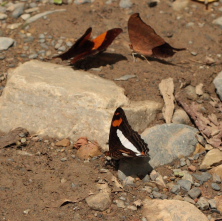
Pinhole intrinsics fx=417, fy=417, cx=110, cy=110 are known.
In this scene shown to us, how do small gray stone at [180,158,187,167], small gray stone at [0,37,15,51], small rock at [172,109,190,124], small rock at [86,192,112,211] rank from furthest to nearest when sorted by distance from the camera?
small gray stone at [0,37,15,51], small rock at [172,109,190,124], small gray stone at [180,158,187,167], small rock at [86,192,112,211]

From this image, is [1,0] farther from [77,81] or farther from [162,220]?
[162,220]

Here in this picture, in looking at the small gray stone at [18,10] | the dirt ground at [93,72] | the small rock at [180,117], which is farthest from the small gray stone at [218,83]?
the small gray stone at [18,10]

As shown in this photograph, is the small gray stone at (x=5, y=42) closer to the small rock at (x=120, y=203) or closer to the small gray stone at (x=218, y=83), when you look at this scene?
the small gray stone at (x=218, y=83)

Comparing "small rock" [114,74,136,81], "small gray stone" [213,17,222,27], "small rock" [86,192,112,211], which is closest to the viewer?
"small rock" [86,192,112,211]

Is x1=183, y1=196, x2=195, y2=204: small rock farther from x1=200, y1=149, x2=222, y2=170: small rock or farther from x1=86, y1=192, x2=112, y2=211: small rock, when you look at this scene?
x1=86, y1=192, x2=112, y2=211: small rock

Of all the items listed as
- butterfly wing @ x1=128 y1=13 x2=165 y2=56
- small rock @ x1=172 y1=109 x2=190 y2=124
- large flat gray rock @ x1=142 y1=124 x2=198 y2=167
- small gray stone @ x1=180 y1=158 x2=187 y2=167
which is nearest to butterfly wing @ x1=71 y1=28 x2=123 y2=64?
butterfly wing @ x1=128 y1=13 x2=165 y2=56

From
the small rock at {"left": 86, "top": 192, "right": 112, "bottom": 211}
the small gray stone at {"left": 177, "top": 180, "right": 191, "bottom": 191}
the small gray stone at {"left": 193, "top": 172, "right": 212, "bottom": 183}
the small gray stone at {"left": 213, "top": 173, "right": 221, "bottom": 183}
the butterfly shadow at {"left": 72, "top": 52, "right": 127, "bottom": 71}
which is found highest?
the butterfly shadow at {"left": 72, "top": 52, "right": 127, "bottom": 71}

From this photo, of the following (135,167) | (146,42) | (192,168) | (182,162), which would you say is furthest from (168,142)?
(146,42)

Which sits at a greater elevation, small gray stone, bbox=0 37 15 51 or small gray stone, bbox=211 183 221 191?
small gray stone, bbox=0 37 15 51
